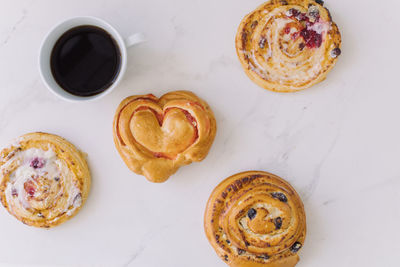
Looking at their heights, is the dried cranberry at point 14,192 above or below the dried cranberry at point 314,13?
below

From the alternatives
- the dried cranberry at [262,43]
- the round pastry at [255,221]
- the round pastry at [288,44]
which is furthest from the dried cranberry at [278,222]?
the dried cranberry at [262,43]

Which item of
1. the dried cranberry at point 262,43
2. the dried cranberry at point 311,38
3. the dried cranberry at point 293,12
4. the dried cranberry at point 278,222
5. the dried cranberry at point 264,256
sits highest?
the dried cranberry at point 293,12

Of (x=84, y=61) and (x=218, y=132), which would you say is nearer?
(x=84, y=61)

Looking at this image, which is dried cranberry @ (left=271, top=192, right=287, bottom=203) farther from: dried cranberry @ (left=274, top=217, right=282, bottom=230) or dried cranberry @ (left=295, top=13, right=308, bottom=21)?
dried cranberry @ (left=295, top=13, right=308, bottom=21)

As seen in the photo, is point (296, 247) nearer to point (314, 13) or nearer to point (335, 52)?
point (335, 52)

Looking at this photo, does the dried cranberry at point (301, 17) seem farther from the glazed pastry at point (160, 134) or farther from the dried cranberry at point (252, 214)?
the dried cranberry at point (252, 214)

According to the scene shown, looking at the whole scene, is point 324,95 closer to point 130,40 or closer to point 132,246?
point 130,40

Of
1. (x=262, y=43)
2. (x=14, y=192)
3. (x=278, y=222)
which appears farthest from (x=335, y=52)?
(x=14, y=192)
